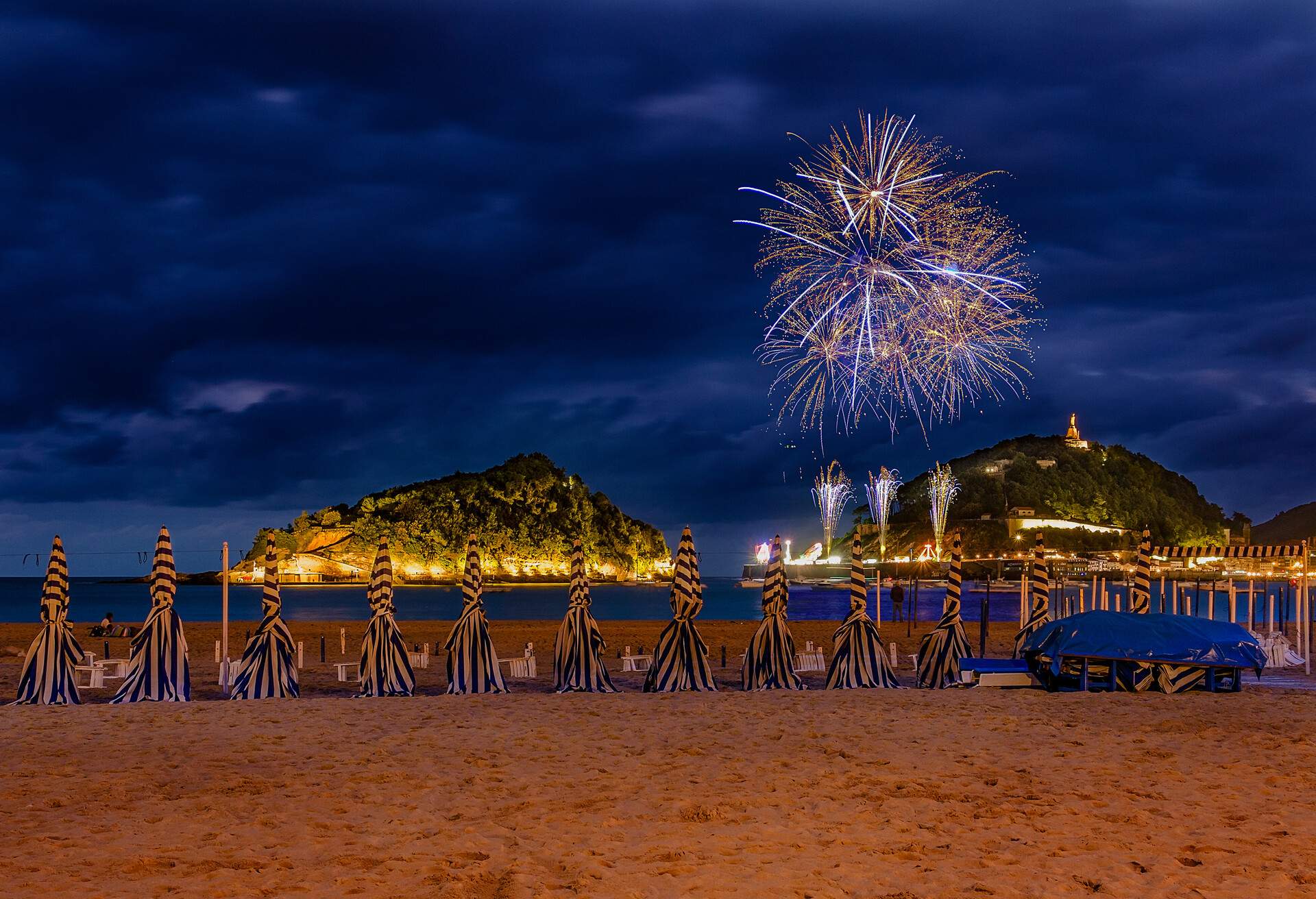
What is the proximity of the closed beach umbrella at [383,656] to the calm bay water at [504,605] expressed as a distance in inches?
1497

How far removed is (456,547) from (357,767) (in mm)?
106899

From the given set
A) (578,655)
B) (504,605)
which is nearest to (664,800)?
(578,655)

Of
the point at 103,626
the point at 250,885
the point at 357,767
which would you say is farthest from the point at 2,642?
the point at 250,885

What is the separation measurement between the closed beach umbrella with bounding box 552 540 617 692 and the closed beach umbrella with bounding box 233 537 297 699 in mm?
3567

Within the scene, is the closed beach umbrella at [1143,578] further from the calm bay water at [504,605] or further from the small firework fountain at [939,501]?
the small firework fountain at [939,501]

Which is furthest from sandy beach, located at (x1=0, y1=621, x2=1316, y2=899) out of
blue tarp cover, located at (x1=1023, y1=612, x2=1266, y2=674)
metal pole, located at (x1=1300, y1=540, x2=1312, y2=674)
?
metal pole, located at (x1=1300, y1=540, x2=1312, y2=674)

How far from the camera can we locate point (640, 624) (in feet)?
139

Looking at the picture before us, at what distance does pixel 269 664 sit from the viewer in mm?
14727

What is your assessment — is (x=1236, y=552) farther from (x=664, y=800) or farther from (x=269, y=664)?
(x=269, y=664)

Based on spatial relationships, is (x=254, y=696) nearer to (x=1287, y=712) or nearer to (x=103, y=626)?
(x=1287, y=712)

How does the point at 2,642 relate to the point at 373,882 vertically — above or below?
below

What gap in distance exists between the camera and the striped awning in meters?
19.1

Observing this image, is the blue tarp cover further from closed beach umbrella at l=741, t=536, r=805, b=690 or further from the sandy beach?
closed beach umbrella at l=741, t=536, r=805, b=690

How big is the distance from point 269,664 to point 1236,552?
52.9ft
